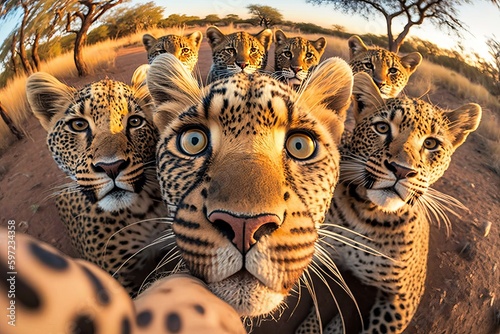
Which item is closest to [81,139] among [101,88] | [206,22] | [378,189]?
[101,88]

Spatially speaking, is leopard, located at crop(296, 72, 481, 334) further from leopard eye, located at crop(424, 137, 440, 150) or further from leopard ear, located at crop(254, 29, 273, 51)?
leopard ear, located at crop(254, 29, 273, 51)

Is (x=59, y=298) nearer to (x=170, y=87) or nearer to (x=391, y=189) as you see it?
(x=170, y=87)

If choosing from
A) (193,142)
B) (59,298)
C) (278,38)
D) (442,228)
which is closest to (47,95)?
(193,142)

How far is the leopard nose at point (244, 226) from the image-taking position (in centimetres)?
85

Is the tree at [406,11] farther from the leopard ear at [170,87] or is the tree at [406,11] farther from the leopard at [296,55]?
the leopard ear at [170,87]

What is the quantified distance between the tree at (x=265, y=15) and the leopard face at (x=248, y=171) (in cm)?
53

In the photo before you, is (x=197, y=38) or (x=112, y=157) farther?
(x=197, y=38)

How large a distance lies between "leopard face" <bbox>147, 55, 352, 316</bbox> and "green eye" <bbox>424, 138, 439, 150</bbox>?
46 cm

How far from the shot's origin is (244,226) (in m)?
0.85

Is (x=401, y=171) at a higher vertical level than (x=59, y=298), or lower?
lower

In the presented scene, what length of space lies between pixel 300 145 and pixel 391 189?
466mm

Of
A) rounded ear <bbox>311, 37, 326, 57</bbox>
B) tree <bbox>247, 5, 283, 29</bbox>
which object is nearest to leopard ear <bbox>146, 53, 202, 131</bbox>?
tree <bbox>247, 5, 283, 29</bbox>

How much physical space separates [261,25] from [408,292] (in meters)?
1.41

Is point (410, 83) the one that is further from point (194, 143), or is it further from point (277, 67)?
point (194, 143)
